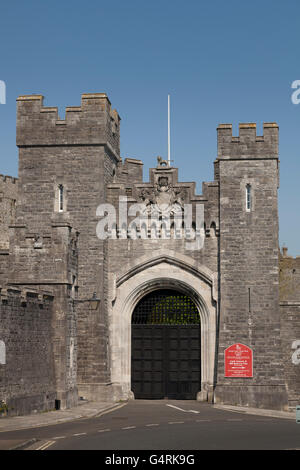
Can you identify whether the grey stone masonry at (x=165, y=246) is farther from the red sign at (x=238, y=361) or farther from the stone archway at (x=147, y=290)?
the red sign at (x=238, y=361)

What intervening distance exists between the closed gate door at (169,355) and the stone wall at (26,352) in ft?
18.6

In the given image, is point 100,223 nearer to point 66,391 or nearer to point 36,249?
point 36,249

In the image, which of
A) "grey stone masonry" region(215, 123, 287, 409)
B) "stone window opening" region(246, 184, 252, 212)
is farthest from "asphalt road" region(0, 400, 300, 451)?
"stone window opening" region(246, 184, 252, 212)

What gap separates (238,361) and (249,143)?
8757 millimetres

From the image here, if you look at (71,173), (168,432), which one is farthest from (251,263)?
(168,432)

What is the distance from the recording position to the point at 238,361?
96.1 ft

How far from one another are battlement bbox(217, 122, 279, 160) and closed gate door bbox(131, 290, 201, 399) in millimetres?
6318

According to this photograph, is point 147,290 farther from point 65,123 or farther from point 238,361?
point 65,123

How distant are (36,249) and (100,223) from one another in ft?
12.6

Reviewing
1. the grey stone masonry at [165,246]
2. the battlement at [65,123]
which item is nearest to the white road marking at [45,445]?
the grey stone masonry at [165,246]

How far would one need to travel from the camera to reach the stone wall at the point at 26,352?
2280 centimetres

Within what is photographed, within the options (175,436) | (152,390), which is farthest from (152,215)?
(175,436)

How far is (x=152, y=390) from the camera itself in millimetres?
31047

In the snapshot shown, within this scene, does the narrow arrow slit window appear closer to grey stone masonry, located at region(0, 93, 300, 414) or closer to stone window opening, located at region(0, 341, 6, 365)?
grey stone masonry, located at region(0, 93, 300, 414)
